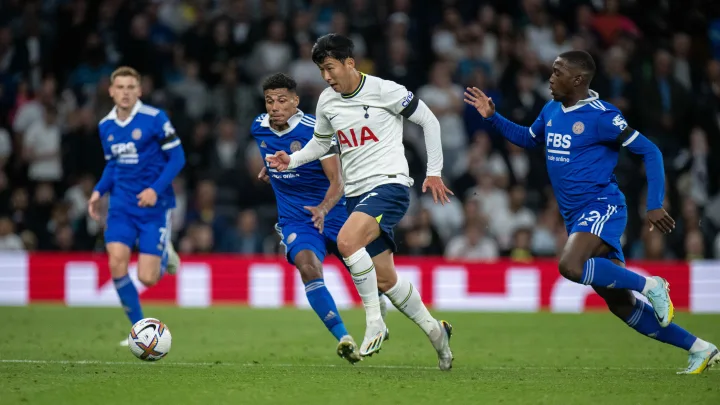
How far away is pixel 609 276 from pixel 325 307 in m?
2.38

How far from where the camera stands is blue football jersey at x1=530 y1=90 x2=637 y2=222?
26.7 ft

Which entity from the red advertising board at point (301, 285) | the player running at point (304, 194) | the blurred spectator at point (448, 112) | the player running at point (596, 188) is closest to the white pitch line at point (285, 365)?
the player running at point (304, 194)

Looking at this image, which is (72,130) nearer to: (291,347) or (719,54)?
(291,347)

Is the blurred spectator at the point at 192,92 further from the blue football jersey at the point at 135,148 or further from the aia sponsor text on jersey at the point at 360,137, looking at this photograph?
the aia sponsor text on jersey at the point at 360,137

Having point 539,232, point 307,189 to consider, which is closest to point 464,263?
point 539,232

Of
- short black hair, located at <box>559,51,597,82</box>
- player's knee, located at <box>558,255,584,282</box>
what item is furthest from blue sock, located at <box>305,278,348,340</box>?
short black hair, located at <box>559,51,597,82</box>

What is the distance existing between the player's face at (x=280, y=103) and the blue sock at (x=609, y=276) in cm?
293

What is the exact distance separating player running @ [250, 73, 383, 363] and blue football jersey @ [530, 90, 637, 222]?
6.20ft

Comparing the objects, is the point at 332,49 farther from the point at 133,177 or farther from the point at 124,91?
the point at 133,177

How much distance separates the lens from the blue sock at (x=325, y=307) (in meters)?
8.68

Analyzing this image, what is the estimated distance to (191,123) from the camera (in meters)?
17.5

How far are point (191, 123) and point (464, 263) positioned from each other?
17.6ft

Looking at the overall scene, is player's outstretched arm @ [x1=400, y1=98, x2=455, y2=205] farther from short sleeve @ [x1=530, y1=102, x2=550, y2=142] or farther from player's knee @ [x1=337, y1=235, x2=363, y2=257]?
short sleeve @ [x1=530, y1=102, x2=550, y2=142]

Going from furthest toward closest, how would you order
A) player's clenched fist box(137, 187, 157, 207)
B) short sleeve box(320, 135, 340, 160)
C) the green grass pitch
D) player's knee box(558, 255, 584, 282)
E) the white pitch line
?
1. player's clenched fist box(137, 187, 157, 207)
2. short sleeve box(320, 135, 340, 160)
3. the white pitch line
4. player's knee box(558, 255, 584, 282)
5. the green grass pitch
